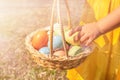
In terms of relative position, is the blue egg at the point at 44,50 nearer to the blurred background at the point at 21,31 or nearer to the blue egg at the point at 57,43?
the blue egg at the point at 57,43

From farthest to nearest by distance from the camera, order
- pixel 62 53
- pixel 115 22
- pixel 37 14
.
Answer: pixel 37 14 → pixel 62 53 → pixel 115 22

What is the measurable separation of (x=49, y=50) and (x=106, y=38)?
31 centimetres

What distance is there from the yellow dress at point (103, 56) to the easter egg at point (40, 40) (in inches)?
10.6

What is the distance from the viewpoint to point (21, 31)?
3182mm

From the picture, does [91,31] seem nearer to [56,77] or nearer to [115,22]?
[115,22]

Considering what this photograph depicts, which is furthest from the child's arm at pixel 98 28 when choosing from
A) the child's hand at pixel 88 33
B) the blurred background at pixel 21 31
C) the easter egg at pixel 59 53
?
the blurred background at pixel 21 31

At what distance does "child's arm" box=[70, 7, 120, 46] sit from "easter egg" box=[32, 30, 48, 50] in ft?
0.58

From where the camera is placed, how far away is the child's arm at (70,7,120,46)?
1.08m

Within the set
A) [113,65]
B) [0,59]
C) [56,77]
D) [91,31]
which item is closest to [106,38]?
[113,65]

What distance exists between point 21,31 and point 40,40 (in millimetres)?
1960

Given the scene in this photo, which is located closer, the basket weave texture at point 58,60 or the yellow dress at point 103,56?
the basket weave texture at point 58,60

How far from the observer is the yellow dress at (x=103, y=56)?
1.29 meters

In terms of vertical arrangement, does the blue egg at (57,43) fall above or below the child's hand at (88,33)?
below

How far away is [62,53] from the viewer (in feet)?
4.02
